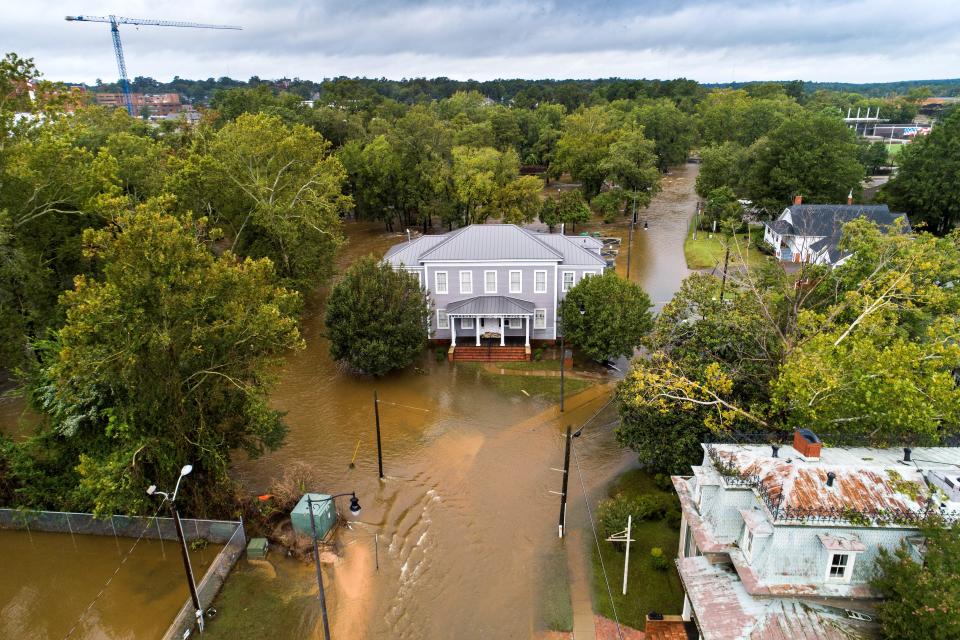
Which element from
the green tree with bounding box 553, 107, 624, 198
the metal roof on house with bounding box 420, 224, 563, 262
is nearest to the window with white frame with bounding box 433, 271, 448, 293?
the metal roof on house with bounding box 420, 224, 563, 262

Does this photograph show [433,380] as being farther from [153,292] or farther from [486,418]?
[153,292]

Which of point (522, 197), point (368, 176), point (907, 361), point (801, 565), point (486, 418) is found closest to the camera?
point (801, 565)

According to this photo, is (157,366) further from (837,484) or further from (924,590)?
(924,590)

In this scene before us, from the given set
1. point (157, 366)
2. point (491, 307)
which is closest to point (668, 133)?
point (491, 307)

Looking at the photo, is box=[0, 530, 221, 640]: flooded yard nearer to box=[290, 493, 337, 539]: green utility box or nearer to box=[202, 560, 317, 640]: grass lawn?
box=[202, 560, 317, 640]: grass lawn

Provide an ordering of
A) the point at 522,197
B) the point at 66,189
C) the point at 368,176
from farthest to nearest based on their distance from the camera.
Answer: the point at 368,176 → the point at 522,197 → the point at 66,189

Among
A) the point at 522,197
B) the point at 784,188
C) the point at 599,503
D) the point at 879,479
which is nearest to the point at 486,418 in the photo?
the point at 599,503

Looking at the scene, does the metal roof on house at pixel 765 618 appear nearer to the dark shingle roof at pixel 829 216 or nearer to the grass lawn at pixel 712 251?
the grass lawn at pixel 712 251
